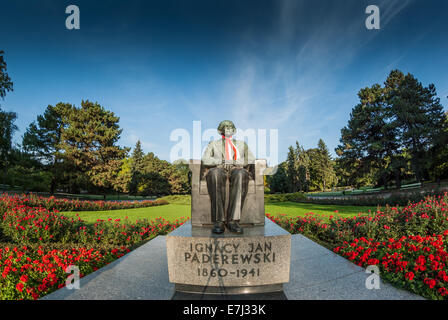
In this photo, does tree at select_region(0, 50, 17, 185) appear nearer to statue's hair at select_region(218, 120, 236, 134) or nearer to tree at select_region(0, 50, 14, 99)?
tree at select_region(0, 50, 14, 99)

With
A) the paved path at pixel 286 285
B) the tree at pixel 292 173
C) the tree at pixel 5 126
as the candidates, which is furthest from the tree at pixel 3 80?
the tree at pixel 292 173

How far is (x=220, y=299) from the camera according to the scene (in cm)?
267

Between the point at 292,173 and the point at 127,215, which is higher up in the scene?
the point at 292,173

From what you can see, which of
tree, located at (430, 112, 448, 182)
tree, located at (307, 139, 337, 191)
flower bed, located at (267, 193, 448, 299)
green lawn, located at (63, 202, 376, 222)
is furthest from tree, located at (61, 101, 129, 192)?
tree, located at (307, 139, 337, 191)

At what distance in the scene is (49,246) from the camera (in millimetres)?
5402

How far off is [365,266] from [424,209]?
15.0 feet

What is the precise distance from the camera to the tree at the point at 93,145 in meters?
25.0

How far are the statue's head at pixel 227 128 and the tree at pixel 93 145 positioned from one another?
84.1ft

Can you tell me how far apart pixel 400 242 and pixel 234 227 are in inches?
160

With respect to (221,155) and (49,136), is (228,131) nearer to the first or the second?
(221,155)

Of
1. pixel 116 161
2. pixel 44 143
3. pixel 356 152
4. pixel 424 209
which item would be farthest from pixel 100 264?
pixel 44 143

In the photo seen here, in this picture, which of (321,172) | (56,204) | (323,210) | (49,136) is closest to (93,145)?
(49,136)

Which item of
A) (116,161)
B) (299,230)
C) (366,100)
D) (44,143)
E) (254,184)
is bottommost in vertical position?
(299,230)
